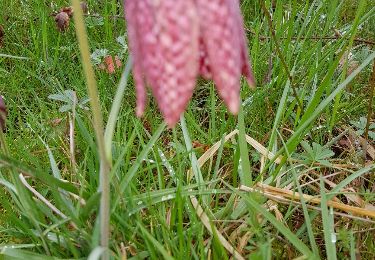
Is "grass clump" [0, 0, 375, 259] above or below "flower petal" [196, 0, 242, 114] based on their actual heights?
below

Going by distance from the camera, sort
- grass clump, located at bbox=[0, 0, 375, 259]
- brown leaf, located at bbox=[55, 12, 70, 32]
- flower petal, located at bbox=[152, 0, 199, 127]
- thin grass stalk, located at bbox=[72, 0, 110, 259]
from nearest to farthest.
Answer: flower petal, located at bbox=[152, 0, 199, 127] → thin grass stalk, located at bbox=[72, 0, 110, 259] → grass clump, located at bbox=[0, 0, 375, 259] → brown leaf, located at bbox=[55, 12, 70, 32]

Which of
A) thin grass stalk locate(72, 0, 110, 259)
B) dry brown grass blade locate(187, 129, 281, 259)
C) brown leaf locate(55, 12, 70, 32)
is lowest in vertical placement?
dry brown grass blade locate(187, 129, 281, 259)

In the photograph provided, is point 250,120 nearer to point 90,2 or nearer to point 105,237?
point 105,237

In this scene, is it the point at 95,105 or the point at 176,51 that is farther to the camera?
the point at 95,105

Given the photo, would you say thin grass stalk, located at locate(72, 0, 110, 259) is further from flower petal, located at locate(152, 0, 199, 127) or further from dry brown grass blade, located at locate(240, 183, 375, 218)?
dry brown grass blade, located at locate(240, 183, 375, 218)

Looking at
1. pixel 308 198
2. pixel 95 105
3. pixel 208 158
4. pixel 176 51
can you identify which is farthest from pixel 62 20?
pixel 176 51

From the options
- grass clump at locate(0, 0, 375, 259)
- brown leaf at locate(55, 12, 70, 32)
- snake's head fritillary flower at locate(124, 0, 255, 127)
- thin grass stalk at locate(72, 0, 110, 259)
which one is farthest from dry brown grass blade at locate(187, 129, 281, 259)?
brown leaf at locate(55, 12, 70, 32)

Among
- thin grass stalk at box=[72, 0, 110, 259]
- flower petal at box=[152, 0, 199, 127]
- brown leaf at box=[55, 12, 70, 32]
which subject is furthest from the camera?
brown leaf at box=[55, 12, 70, 32]

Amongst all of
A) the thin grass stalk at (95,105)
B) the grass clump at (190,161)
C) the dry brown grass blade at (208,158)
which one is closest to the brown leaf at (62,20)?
the grass clump at (190,161)

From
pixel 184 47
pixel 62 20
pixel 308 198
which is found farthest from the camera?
pixel 62 20

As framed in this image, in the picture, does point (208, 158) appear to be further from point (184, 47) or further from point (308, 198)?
point (184, 47)

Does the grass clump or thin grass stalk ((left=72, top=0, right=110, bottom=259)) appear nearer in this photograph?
thin grass stalk ((left=72, top=0, right=110, bottom=259))
